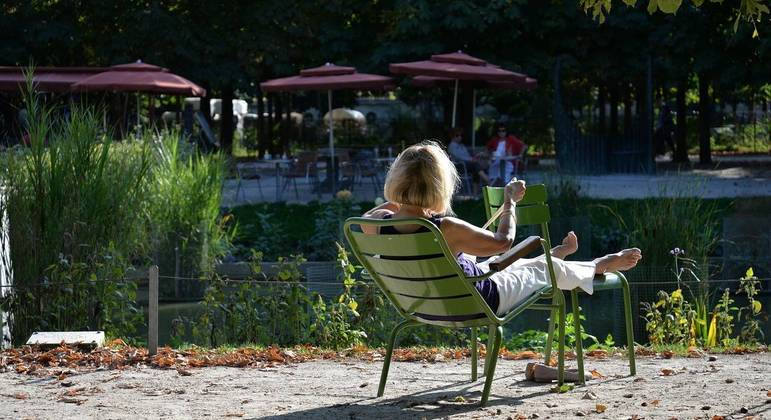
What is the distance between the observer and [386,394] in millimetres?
5723

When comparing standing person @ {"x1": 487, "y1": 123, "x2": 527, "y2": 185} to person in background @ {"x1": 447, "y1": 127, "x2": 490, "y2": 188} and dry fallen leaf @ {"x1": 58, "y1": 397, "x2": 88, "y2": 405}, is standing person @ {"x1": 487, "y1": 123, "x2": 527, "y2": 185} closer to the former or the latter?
person in background @ {"x1": 447, "y1": 127, "x2": 490, "y2": 188}

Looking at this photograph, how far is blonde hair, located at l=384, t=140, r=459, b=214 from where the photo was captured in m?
5.30

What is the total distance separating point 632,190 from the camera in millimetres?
20953

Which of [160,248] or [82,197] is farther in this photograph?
[160,248]

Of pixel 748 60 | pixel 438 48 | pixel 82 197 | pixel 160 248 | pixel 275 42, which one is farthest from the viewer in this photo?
pixel 275 42

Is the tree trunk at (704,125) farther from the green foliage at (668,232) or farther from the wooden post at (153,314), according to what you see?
the wooden post at (153,314)

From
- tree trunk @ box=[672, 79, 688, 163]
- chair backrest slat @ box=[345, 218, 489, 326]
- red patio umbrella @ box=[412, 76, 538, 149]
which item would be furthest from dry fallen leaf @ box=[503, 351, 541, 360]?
tree trunk @ box=[672, 79, 688, 163]

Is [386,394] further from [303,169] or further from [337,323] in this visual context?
[303,169]

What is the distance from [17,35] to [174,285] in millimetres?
18130

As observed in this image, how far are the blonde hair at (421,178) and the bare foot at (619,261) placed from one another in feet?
3.13

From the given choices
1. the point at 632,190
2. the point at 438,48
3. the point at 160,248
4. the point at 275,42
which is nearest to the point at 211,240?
the point at 160,248

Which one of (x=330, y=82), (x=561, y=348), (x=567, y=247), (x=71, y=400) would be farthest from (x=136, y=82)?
(x=561, y=348)

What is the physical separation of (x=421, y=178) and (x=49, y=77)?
21.2 meters

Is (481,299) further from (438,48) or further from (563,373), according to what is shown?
(438,48)
